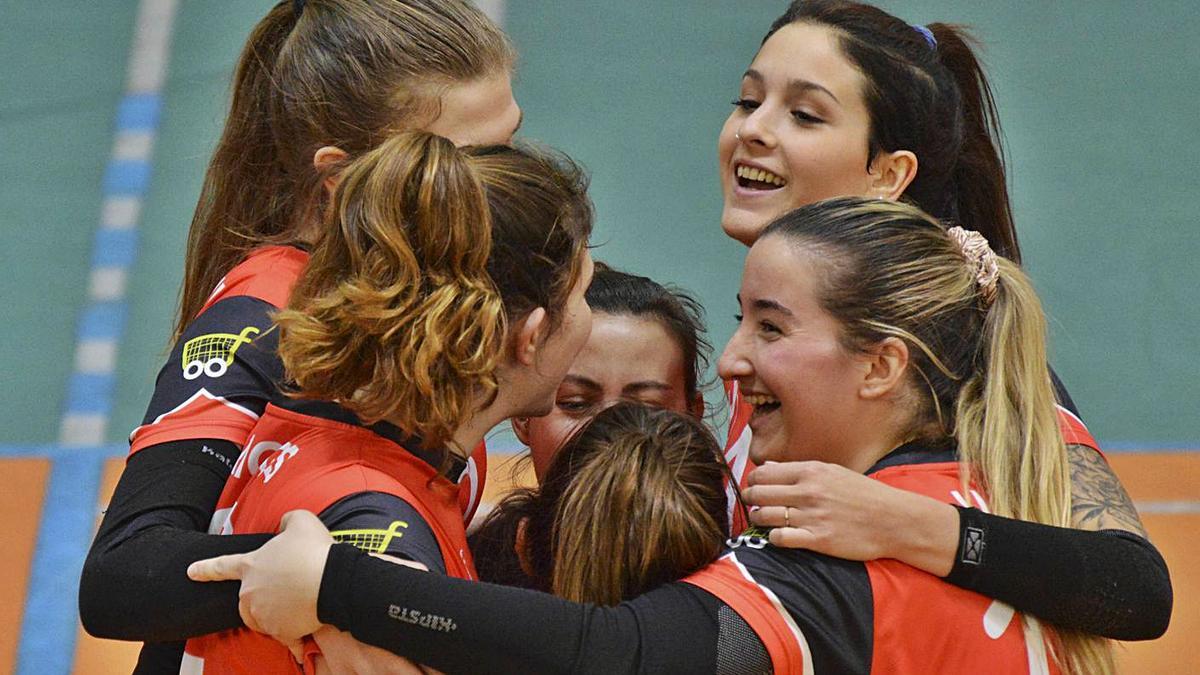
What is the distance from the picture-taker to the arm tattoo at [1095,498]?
2396 millimetres

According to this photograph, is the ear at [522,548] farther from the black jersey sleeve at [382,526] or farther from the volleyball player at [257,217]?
the black jersey sleeve at [382,526]

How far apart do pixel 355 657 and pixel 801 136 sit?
1579 mm

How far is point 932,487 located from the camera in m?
2.27

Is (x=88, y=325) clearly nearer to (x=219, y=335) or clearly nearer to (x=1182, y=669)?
(x=219, y=335)

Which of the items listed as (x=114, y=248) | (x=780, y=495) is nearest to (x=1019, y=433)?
(x=780, y=495)

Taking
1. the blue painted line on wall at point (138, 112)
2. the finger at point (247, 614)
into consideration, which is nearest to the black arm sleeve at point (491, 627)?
the finger at point (247, 614)

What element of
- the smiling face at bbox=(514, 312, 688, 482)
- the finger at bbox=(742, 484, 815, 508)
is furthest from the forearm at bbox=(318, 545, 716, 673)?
the smiling face at bbox=(514, 312, 688, 482)

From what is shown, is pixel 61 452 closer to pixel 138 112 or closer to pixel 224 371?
pixel 138 112

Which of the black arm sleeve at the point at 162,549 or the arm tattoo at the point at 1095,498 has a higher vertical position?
the arm tattoo at the point at 1095,498

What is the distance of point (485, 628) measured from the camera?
6.47 feet

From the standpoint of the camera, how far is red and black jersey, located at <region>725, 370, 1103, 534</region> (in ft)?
8.38

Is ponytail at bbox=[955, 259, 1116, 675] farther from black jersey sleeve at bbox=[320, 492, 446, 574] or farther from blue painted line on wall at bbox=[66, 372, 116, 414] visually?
blue painted line on wall at bbox=[66, 372, 116, 414]

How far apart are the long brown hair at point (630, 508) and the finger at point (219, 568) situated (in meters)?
0.44

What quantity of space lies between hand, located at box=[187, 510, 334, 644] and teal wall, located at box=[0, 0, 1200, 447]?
347cm
